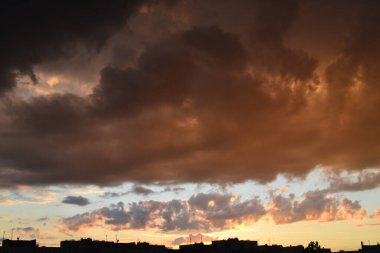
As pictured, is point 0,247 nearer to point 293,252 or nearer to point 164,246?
point 164,246

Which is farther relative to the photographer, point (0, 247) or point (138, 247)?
point (138, 247)

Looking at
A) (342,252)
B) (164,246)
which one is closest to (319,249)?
(342,252)

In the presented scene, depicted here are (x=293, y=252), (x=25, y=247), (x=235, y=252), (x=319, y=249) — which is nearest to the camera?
(x=25, y=247)

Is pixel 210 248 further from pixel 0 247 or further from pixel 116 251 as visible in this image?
pixel 0 247

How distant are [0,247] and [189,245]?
63.2m

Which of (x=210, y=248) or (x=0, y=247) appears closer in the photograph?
(x=0, y=247)

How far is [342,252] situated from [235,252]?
5629 centimetres

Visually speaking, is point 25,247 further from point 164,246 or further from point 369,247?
point 369,247

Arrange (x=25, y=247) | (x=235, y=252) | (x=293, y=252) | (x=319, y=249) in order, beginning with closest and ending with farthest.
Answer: (x=25, y=247) → (x=235, y=252) → (x=293, y=252) → (x=319, y=249)

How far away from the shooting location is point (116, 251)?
164 metres

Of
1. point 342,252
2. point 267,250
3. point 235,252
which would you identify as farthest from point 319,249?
point 235,252

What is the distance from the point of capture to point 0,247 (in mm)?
158625

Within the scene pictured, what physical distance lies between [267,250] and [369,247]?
1446 inches

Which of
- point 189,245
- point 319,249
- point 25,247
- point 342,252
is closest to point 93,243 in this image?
point 25,247
